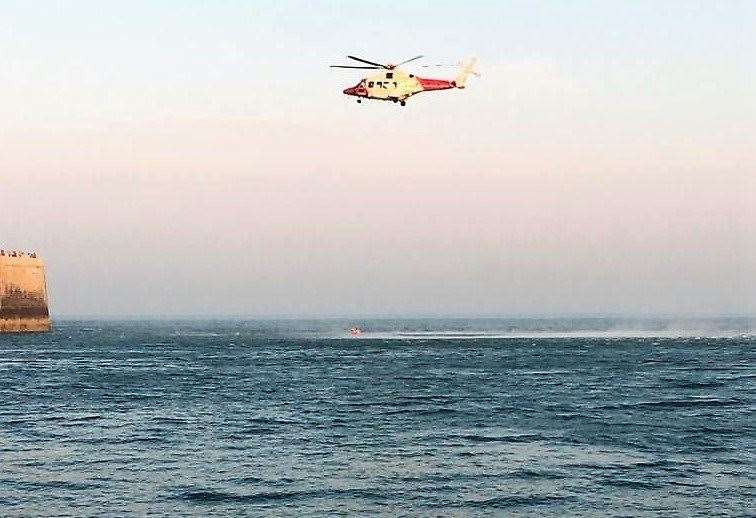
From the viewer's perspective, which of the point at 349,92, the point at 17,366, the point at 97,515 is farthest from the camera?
the point at 17,366

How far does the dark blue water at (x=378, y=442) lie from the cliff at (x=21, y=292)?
226 feet

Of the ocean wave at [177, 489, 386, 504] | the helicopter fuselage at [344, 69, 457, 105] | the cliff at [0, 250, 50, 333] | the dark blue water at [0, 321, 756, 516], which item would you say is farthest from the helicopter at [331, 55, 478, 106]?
the cliff at [0, 250, 50, 333]

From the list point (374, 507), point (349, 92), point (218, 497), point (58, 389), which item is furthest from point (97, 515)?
point (349, 92)

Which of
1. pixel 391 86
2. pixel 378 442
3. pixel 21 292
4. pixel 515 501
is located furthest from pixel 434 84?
pixel 21 292

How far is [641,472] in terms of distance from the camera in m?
40.8

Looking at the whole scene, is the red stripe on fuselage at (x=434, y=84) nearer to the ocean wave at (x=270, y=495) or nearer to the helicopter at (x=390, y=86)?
the helicopter at (x=390, y=86)

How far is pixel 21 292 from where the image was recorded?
165 m

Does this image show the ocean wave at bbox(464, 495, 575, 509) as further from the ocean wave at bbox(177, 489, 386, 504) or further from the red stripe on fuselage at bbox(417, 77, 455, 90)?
the red stripe on fuselage at bbox(417, 77, 455, 90)

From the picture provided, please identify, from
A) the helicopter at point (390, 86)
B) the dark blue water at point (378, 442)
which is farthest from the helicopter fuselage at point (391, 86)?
the dark blue water at point (378, 442)

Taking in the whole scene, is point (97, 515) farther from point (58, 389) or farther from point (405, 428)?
point (58, 389)

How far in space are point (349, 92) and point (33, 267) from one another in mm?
102874

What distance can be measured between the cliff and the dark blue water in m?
68.8

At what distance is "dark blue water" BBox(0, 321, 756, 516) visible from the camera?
35.5m

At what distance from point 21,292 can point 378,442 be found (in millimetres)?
131115
